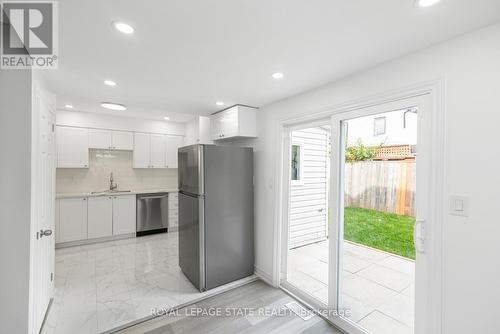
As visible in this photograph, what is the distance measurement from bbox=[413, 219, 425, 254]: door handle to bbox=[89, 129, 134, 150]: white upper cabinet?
201 inches

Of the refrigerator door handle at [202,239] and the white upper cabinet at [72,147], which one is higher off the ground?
the white upper cabinet at [72,147]


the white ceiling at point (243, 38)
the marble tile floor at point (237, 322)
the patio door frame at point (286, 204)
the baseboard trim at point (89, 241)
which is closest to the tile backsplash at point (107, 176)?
the baseboard trim at point (89, 241)

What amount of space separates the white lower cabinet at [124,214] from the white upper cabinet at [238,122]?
8.61 feet

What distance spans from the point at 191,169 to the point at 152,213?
260 cm

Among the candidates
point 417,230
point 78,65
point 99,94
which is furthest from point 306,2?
point 99,94

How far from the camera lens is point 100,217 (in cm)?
430

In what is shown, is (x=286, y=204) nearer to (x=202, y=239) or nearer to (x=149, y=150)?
(x=202, y=239)

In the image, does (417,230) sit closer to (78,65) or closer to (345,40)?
(345,40)

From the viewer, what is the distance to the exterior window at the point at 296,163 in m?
3.37

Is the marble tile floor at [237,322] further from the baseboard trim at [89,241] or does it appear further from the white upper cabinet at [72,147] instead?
the white upper cabinet at [72,147]

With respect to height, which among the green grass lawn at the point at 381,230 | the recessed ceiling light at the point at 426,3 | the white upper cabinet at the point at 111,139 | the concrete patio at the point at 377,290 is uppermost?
the recessed ceiling light at the point at 426,3

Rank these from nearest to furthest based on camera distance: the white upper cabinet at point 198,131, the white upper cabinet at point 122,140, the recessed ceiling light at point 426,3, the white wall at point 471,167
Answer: the recessed ceiling light at point 426,3, the white wall at point 471,167, the white upper cabinet at point 198,131, the white upper cabinet at point 122,140

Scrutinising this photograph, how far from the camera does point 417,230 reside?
1.63 meters

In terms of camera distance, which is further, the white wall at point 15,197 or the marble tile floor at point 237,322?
the marble tile floor at point 237,322
